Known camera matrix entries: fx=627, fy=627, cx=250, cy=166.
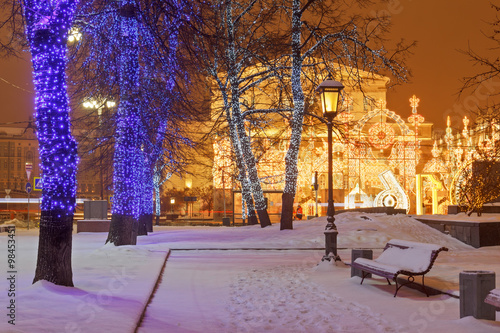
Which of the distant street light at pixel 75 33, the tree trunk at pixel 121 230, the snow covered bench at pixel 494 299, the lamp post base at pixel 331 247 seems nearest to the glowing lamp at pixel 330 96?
the lamp post base at pixel 331 247

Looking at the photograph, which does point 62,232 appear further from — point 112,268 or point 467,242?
point 467,242

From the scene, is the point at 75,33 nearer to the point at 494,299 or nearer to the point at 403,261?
the point at 403,261

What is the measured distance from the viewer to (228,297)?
10461mm

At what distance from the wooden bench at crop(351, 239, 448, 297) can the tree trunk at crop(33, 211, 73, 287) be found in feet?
16.9

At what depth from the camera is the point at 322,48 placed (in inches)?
1062

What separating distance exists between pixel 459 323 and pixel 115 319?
14.1 ft

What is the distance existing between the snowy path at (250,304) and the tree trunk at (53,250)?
1500mm

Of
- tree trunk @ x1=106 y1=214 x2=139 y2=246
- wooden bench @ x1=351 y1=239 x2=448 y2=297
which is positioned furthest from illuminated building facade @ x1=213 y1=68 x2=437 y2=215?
wooden bench @ x1=351 y1=239 x2=448 y2=297

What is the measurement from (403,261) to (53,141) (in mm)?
6151

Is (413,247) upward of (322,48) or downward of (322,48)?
downward

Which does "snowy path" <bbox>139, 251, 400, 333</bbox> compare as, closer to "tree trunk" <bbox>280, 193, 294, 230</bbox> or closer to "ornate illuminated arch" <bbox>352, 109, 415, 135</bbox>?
"tree trunk" <bbox>280, 193, 294, 230</bbox>

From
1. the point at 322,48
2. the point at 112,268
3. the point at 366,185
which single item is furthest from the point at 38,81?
the point at 366,185

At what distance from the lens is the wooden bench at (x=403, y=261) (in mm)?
10062

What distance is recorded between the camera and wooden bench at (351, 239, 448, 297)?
1006 cm
